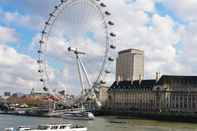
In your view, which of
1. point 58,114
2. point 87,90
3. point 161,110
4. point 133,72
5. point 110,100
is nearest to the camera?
point 87,90

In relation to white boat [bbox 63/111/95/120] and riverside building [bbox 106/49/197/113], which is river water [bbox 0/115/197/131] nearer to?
white boat [bbox 63/111/95/120]

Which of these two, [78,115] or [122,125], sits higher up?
[78,115]

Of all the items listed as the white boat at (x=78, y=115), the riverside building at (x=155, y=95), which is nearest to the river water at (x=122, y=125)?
the white boat at (x=78, y=115)

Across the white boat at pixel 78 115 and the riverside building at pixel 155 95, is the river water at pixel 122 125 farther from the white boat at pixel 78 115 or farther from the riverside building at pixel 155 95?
the riverside building at pixel 155 95

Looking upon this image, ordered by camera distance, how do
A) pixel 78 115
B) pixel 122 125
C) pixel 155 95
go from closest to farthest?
pixel 122 125 < pixel 78 115 < pixel 155 95

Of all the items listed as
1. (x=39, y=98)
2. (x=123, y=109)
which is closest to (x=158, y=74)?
(x=123, y=109)

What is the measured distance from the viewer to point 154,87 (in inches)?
4875

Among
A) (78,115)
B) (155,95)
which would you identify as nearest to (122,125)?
Answer: (78,115)

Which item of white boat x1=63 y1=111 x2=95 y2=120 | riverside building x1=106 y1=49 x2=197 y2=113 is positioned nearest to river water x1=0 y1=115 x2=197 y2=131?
white boat x1=63 y1=111 x2=95 y2=120

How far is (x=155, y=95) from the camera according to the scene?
12406cm

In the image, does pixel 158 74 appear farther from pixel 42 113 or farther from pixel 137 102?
pixel 42 113

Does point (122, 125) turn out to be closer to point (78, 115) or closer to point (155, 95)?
point (78, 115)

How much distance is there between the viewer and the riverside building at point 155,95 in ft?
383

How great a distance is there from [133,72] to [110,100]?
26.8 m
